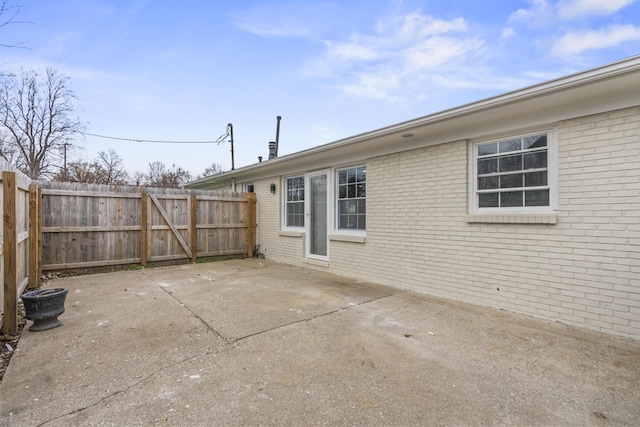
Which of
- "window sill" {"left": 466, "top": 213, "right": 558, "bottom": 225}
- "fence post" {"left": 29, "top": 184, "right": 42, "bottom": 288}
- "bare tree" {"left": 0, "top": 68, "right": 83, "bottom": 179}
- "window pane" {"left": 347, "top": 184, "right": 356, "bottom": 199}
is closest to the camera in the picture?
"window sill" {"left": 466, "top": 213, "right": 558, "bottom": 225}

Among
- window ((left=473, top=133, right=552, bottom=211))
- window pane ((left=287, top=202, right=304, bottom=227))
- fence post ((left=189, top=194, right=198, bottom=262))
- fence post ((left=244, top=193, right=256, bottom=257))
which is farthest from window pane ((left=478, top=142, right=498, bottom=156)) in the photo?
fence post ((left=189, top=194, right=198, bottom=262))

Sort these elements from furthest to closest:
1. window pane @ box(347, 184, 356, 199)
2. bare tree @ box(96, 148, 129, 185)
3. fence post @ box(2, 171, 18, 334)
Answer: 1. bare tree @ box(96, 148, 129, 185)
2. window pane @ box(347, 184, 356, 199)
3. fence post @ box(2, 171, 18, 334)

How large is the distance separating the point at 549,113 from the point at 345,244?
4.03m

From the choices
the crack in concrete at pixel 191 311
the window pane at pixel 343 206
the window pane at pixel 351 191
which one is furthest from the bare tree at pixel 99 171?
the window pane at pixel 351 191

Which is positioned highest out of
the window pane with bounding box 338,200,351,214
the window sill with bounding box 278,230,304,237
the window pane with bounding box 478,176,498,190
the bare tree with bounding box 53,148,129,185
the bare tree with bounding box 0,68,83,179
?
the bare tree with bounding box 0,68,83,179

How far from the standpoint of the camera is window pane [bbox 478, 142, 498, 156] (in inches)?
172

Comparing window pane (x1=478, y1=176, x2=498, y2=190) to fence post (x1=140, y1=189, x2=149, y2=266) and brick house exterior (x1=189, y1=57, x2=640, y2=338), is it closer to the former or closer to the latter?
brick house exterior (x1=189, y1=57, x2=640, y2=338)

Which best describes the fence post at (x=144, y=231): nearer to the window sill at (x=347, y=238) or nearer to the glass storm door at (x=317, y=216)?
the glass storm door at (x=317, y=216)

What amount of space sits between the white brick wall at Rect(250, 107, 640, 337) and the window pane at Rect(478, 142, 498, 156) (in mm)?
226

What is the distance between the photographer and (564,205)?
3.66 meters

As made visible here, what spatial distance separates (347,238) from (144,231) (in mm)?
4834

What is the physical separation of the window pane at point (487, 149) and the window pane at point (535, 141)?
371mm

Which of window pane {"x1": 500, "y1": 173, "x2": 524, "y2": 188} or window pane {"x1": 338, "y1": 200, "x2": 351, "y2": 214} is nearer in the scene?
window pane {"x1": 500, "y1": 173, "x2": 524, "y2": 188}

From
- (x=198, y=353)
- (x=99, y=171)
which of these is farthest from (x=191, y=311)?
(x=99, y=171)
